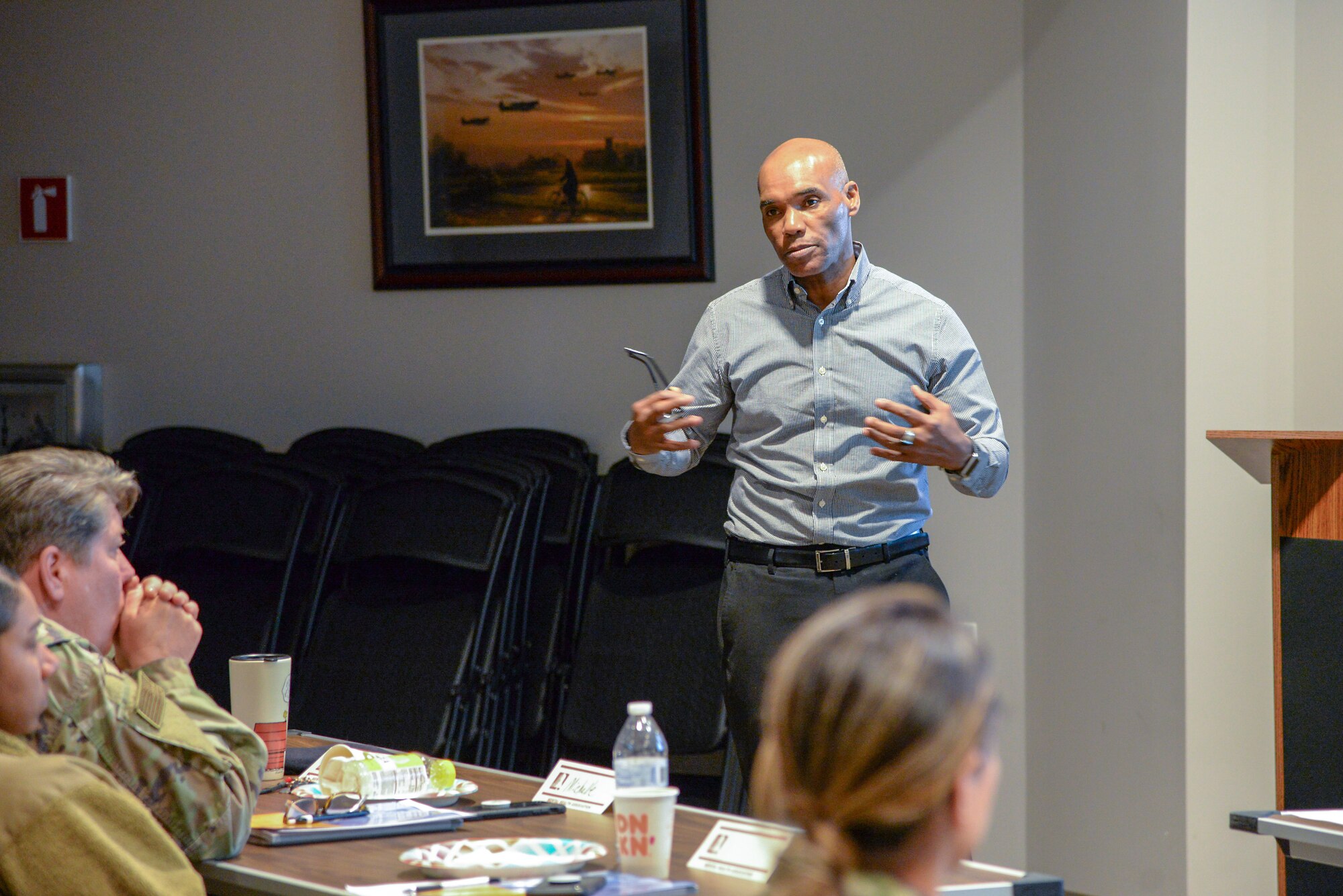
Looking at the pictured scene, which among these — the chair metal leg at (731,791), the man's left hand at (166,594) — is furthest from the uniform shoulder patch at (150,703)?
the chair metal leg at (731,791)

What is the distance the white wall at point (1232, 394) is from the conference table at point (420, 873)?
194 cm

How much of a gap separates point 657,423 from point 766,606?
420mm

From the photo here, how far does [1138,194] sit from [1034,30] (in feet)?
2.74

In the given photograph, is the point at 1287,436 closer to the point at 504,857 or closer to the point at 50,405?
the point at 504,857

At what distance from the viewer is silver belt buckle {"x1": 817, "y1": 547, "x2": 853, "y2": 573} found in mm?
2619

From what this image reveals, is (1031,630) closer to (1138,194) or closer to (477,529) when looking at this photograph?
(1138,194)

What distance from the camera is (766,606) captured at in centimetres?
265

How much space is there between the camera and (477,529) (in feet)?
12.7

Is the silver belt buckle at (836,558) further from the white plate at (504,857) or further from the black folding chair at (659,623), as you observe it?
the black folding chair at (659,623)

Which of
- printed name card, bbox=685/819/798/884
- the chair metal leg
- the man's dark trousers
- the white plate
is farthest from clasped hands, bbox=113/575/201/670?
the chair metal leg

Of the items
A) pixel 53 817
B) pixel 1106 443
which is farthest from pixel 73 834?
pixel 1106 443

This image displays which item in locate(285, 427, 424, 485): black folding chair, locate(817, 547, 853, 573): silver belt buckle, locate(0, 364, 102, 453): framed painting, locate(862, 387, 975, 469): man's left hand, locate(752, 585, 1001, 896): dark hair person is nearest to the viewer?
locate(752, 585, 1001, 896): dark hair person

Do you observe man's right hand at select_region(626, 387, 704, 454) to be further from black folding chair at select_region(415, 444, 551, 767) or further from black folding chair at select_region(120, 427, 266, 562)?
black folding chair at select_region(120, 427, 266, 562)

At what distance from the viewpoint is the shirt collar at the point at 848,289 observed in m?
2.71
